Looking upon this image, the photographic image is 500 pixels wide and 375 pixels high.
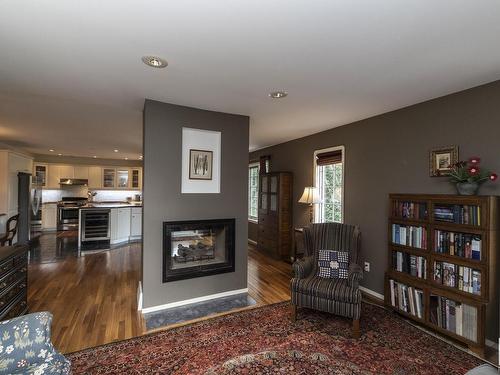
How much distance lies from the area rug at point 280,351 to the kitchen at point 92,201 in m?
4.34

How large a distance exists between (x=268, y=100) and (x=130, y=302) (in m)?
2.98

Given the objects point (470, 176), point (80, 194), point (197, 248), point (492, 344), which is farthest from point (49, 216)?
point (492, 344)

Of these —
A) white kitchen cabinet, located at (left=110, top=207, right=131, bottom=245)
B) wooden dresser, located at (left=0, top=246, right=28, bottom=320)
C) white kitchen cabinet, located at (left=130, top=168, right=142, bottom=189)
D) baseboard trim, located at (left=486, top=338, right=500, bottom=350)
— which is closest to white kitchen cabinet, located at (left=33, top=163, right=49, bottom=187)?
white kitchen cabinet, located at (left=130, top=168, right=142, bottom=189)

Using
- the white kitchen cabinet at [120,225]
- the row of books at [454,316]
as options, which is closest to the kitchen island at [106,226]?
the white kitchen cabinet at [120,225]

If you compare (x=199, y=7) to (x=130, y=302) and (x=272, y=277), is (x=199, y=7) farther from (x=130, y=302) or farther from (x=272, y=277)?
(x=272, y=277)

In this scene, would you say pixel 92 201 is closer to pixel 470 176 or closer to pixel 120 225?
pixel 120 225

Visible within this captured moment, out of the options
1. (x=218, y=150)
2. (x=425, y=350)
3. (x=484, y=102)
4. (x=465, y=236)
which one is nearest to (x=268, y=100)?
(x=218, y=150)

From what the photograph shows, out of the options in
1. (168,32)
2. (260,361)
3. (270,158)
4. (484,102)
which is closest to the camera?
(168,32)

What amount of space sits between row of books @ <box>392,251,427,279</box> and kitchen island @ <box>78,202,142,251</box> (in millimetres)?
5819

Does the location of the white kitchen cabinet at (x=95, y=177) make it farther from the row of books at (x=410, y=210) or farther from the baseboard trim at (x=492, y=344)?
the baseboard trim at (x=492, y=344)

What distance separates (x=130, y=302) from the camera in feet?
10.2

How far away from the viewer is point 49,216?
7598 millimetres

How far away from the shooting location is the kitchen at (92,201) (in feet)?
19.4

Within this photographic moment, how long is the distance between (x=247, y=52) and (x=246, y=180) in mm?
1889
